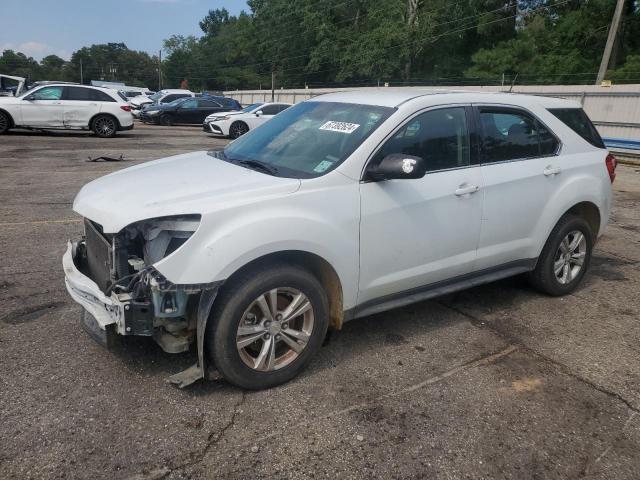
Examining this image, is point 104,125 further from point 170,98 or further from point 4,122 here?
point 170,98

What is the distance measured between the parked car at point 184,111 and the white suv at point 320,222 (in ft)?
69.4

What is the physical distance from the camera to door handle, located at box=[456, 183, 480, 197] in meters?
3.89

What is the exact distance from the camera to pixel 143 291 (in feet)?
9.59

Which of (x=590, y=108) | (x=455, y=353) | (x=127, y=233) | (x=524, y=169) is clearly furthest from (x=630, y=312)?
(x=590, y=108)

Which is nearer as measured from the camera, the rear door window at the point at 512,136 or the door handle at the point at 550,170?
the rear door window at the point at 512,136

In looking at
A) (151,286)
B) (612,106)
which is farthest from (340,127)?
(612,106)

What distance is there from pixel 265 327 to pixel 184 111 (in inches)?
901

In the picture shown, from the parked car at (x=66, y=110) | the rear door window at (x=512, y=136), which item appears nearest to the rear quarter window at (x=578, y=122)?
the rear door window at (x=512, y=136)

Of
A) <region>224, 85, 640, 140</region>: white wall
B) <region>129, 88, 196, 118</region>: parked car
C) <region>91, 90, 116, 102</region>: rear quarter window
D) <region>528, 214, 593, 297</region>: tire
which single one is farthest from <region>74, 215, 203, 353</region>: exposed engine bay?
<region>129, 88, 196, 118</region>: parked car

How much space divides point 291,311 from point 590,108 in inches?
812

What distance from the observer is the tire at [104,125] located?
17203 mm

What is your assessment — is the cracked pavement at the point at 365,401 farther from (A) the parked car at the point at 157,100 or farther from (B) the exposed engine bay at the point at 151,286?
(A) the parked car at the point at 157,100

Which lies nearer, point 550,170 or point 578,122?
point 550,170

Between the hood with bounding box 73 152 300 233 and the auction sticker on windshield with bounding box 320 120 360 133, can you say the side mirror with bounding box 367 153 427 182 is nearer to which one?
the auction sticker on windshield with bounding box 320 120 360 133
